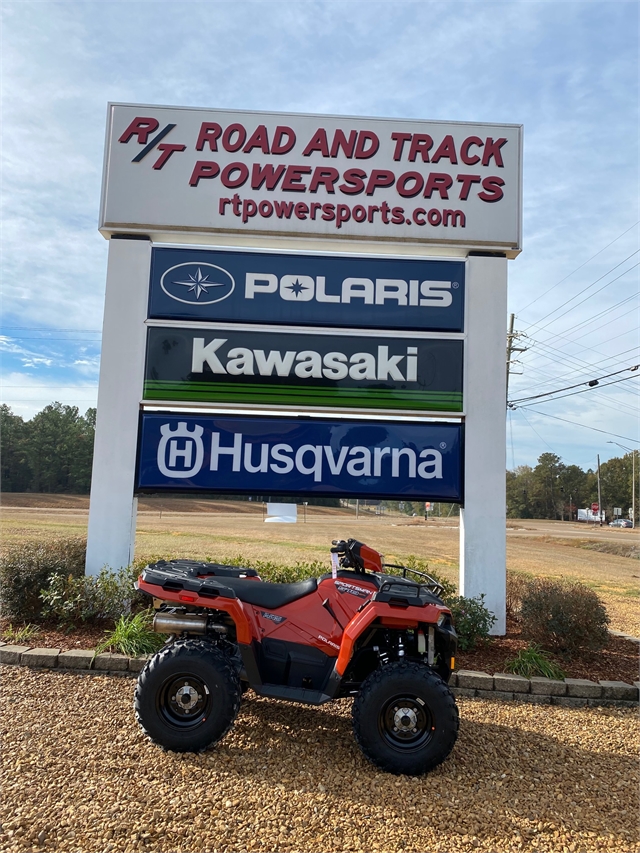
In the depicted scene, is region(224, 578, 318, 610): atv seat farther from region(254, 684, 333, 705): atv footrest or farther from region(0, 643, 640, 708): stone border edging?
region(0, 643, 640, 708): stone border edging

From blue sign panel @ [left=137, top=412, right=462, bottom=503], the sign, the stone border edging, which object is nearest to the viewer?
the stone border edging

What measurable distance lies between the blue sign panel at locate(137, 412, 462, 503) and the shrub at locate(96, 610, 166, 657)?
1.80 m

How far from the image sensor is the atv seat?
12.6 feet

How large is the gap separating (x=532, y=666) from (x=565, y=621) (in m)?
0.91

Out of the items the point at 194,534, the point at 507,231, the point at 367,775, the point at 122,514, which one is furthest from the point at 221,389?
the point at 194,534

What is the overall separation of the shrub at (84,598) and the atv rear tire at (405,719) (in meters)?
3.31

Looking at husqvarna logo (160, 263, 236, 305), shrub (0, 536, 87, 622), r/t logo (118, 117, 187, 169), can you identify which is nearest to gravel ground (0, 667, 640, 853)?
shrub (0, 536, 87, 622)

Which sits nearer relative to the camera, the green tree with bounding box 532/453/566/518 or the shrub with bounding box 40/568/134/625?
the shrub with bounding box 40/568/134/625

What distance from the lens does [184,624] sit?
3.88 meters

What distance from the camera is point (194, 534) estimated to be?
20859 mm

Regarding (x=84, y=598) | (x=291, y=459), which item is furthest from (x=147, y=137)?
(x=84, y=598)

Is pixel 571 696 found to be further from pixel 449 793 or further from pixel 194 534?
pixel 194 534

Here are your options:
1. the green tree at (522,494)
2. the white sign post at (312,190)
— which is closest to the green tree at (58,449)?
the white sign post at (312,190)

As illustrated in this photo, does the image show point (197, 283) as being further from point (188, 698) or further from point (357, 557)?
point (188, 698)
